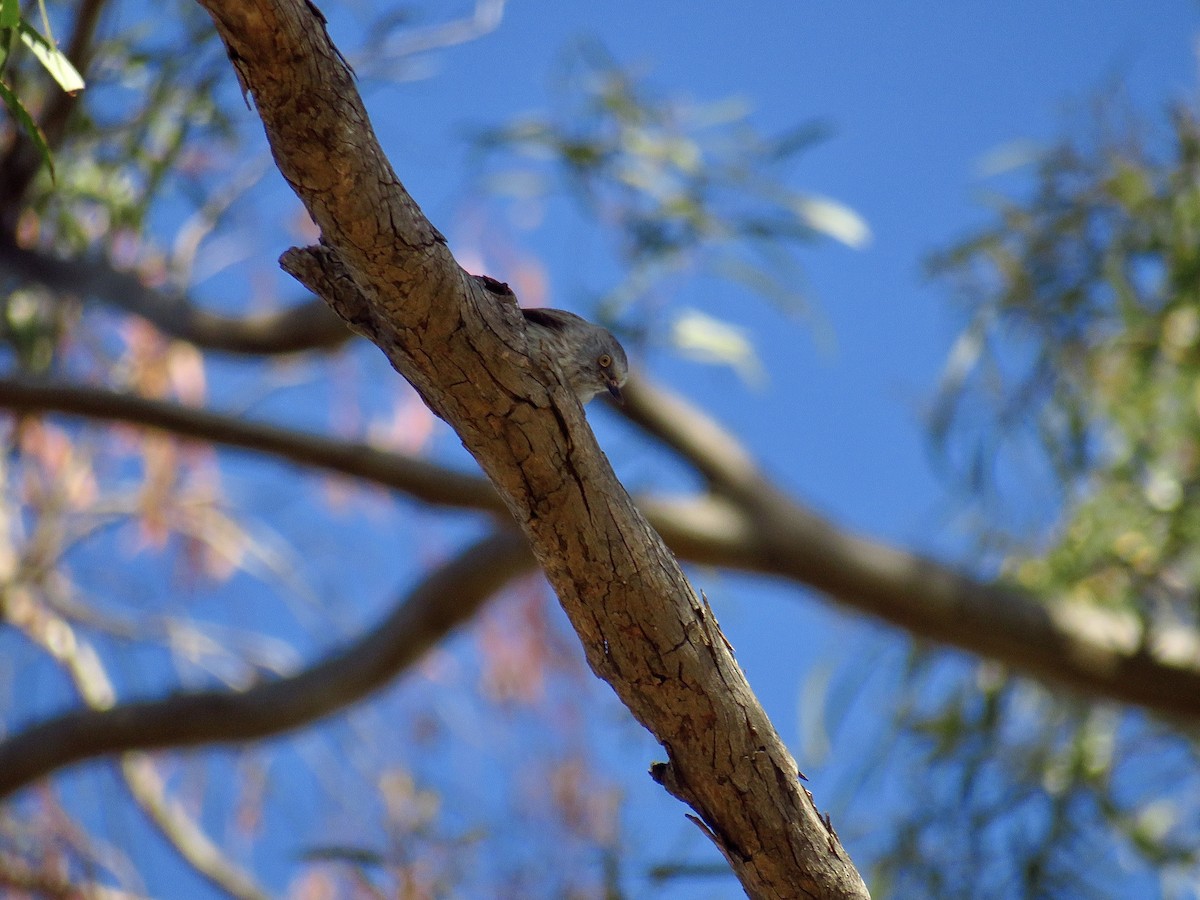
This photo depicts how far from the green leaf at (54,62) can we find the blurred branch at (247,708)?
6.80 feet

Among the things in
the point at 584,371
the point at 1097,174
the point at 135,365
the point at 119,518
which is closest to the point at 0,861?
the point at 119,518

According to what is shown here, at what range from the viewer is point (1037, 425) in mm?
3582

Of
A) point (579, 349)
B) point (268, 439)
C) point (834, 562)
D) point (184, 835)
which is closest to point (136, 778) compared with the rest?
point (184, 835)

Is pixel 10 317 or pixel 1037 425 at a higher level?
pixel 1037 425

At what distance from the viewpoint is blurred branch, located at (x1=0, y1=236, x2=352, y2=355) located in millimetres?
3002

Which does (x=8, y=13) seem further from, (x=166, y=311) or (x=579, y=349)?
(x=166, y=311)

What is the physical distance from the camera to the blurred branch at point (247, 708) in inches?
122

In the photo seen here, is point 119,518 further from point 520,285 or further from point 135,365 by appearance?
point 520,285

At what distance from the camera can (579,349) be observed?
1.23 m

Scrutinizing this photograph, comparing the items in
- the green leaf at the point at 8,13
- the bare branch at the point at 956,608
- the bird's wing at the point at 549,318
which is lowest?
the green leaf at the point at 8,13

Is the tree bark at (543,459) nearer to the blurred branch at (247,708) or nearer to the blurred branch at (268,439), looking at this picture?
the blurred branch at (268,439)

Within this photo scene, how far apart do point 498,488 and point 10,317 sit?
2586 mm

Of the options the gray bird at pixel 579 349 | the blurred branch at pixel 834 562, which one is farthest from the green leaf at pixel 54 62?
the blurred branch at pixel 834 562

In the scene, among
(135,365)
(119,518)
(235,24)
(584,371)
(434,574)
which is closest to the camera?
(235,24)
